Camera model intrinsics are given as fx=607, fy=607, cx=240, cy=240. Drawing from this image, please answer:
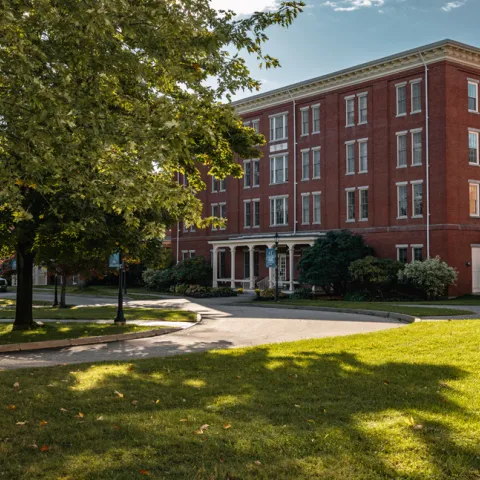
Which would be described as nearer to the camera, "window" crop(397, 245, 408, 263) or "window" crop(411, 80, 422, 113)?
"window" crop(411, 80, 422, 113)

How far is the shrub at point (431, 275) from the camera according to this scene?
33.9 metres

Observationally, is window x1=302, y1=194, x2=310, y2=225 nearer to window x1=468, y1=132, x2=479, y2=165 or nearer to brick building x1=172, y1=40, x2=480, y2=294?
brick building x1=172, y1=40, x2=480, y2=294

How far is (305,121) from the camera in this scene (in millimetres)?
45031

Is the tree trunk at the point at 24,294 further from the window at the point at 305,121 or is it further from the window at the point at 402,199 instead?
the window at the point at 305,121

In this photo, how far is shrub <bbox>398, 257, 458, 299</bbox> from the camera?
3394 cm

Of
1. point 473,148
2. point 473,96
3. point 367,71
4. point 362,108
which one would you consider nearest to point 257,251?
point 362,108

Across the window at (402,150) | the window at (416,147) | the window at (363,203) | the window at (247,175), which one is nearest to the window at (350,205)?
the window at (363,203)

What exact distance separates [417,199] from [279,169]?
1265 centimetres

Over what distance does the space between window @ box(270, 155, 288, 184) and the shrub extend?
47.7 feet

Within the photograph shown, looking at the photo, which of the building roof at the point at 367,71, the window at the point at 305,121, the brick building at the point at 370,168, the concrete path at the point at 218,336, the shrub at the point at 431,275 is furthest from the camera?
the window at the point at 305,121

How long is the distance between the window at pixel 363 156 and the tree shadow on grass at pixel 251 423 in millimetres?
32158

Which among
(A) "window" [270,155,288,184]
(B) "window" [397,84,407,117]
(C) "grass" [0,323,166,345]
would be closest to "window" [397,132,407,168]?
(B) "window" [397,84,407,117]

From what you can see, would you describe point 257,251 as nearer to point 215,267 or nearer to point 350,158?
point 215,267

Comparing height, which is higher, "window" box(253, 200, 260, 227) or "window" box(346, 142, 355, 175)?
"window" box(346, 142, 355, 175)
